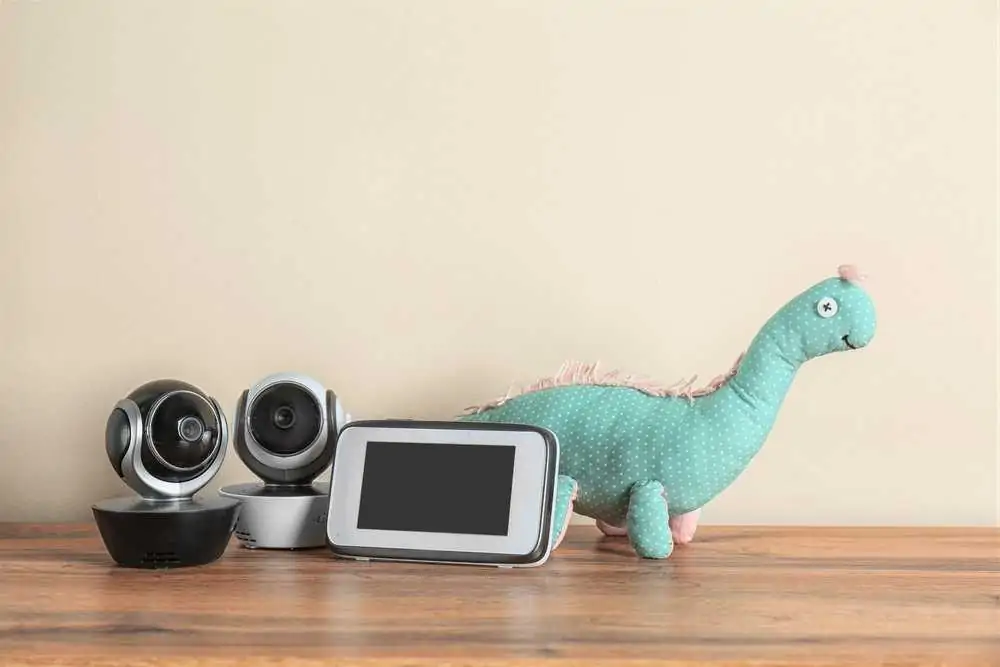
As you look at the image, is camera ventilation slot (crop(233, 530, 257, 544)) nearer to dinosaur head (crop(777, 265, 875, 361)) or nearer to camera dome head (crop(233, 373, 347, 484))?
camera dome head (crop(233, 373, 347, 484))

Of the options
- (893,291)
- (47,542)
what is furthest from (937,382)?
(47,542)

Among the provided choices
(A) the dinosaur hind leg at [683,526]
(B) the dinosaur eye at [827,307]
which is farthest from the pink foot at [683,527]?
(B) the dinosaur eye at [827,307]

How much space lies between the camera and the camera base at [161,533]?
1.00m

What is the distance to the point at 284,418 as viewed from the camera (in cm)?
115

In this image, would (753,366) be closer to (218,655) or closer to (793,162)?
(793,162)

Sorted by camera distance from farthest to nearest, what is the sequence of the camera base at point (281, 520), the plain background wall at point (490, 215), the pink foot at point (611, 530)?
1. the plain background wall at point (490, 215)
2. the pink foot at point (611, 530)
3. the camera base at point (281, 520)

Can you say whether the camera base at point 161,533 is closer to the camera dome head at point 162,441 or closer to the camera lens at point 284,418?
the camera dome head at point 162,441

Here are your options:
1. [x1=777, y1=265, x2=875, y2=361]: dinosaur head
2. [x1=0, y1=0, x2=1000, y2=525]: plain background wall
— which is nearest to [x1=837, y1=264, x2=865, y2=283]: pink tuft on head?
[x1=777, y1=265, x2=875, y2=361]: dinosaur head

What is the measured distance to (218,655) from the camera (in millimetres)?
721

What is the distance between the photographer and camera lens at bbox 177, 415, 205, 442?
105 centimetres

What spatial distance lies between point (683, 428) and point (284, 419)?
1.36ft

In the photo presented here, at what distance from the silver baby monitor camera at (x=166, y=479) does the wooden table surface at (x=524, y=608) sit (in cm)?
2

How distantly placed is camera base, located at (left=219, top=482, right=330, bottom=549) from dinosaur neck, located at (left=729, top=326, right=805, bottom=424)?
0.44 meters

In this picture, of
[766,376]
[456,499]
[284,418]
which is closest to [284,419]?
[284,418]
